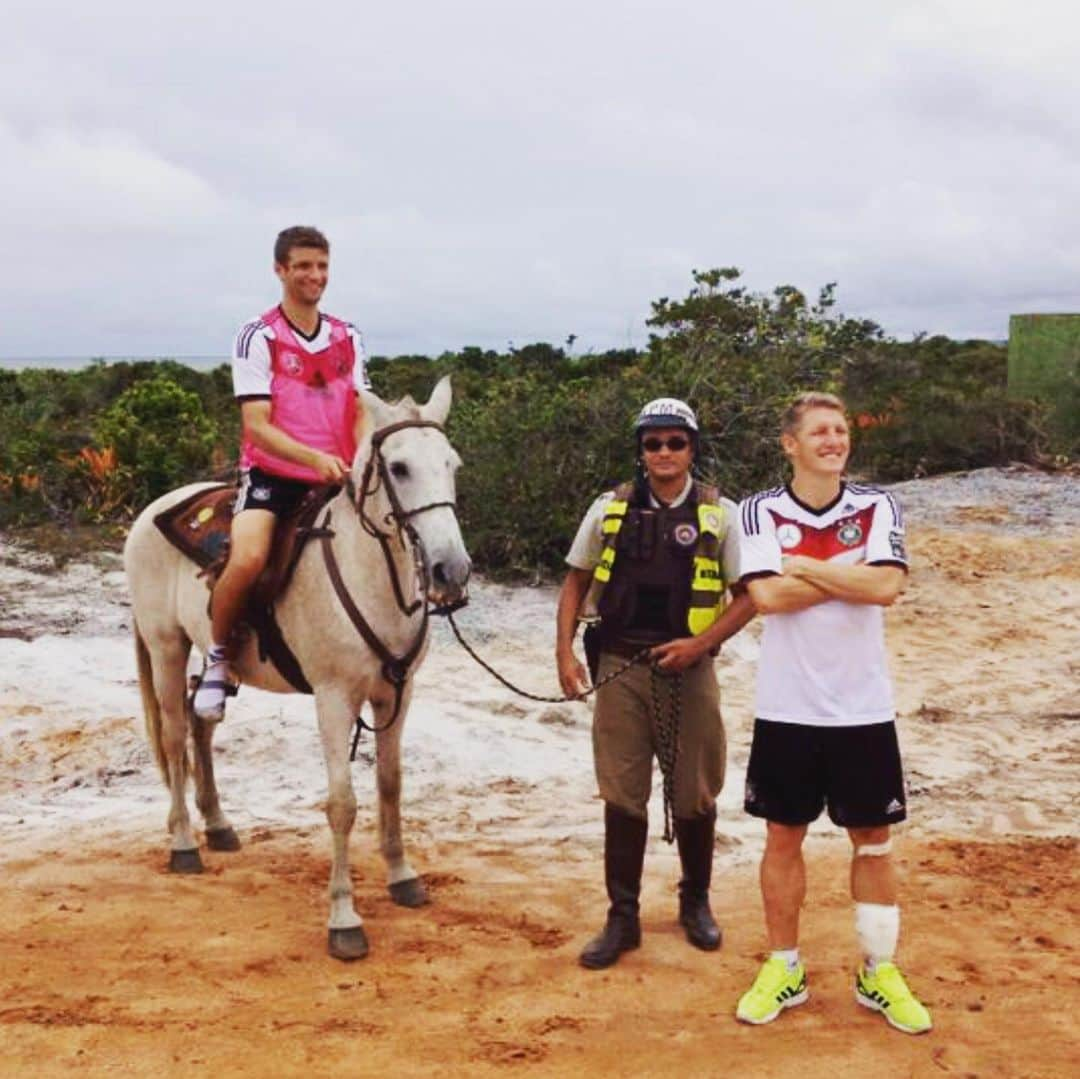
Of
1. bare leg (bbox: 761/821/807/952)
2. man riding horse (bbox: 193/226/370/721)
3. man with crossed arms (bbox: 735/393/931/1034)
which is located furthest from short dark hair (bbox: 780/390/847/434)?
man riding horse (bbox: 193/226/370/721)

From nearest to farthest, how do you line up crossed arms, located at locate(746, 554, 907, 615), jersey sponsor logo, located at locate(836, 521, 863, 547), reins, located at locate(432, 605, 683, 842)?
crossed arms, located at locate(746, 554, 907, 615) → jersey sponsor logo, located at locate(836, 521, 863, 547) → reins, located at locate(432, 605, 683, 842)

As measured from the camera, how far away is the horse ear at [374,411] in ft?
15.1

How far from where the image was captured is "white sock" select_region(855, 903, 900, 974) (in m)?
4.06

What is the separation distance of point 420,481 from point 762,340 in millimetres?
10902

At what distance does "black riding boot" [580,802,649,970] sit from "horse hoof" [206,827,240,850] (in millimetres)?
2178

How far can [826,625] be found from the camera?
3928mm

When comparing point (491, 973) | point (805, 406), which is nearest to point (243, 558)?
point (491, 973)

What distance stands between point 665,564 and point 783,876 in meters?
1.13

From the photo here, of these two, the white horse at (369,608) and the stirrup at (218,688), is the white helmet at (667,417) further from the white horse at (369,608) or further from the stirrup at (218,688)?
the stirrup at (218,688)

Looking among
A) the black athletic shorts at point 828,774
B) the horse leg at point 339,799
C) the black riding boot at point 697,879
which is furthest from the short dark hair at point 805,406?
the horse leg at point 339,799

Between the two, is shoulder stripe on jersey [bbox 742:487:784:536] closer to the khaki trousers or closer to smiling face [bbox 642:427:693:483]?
smiling face [bbox 642:427:693:483]

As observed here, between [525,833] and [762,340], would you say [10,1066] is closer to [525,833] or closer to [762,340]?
[525,833]

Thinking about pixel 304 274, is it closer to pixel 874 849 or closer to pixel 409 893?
pixel 409 893

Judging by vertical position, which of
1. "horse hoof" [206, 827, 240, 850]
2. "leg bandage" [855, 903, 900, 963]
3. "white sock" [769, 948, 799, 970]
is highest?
"leg bandage" [855, 903, 900, 963]
